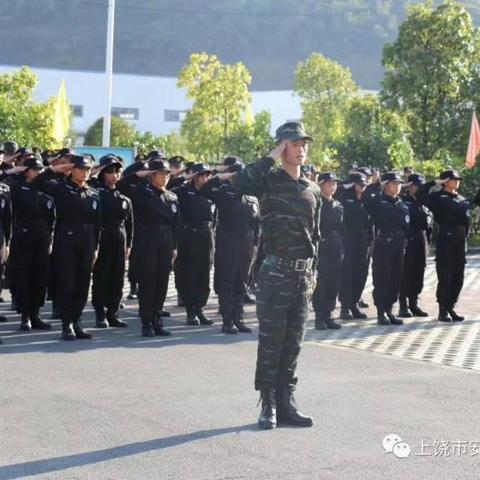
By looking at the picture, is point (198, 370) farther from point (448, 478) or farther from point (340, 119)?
point (340, 119)

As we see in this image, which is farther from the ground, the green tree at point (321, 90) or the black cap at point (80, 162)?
the green tree at point (321, 90)

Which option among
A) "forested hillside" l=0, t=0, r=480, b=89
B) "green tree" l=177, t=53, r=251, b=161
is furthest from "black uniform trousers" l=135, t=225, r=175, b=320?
"forested hillside" l=0, t=0, r=480, b=89

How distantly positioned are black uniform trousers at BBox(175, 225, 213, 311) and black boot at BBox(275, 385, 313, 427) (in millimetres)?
Result: 5401

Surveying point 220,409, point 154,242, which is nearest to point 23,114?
point 154,242

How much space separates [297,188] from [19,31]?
92.1 metres

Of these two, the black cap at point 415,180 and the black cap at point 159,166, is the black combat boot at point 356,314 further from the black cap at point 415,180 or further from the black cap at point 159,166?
the black cap at point 159,166

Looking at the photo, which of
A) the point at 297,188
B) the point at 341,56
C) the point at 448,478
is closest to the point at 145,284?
the point at 297,188

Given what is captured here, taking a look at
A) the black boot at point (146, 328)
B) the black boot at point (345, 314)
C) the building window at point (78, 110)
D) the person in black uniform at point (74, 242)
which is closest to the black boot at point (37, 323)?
the person in black uniform at point (74, 242)

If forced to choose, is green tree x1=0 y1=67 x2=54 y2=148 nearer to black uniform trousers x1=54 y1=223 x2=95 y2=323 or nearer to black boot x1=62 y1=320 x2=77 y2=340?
black uniform trousers x1=54 y1=223 x2=95 y2=323

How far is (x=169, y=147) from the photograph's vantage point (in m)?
39.6

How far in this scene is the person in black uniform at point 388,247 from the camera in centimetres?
1346

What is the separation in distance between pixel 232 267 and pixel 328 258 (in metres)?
1.30

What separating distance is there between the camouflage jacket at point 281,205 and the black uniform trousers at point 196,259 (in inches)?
217

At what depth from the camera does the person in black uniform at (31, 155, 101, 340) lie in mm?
10984
